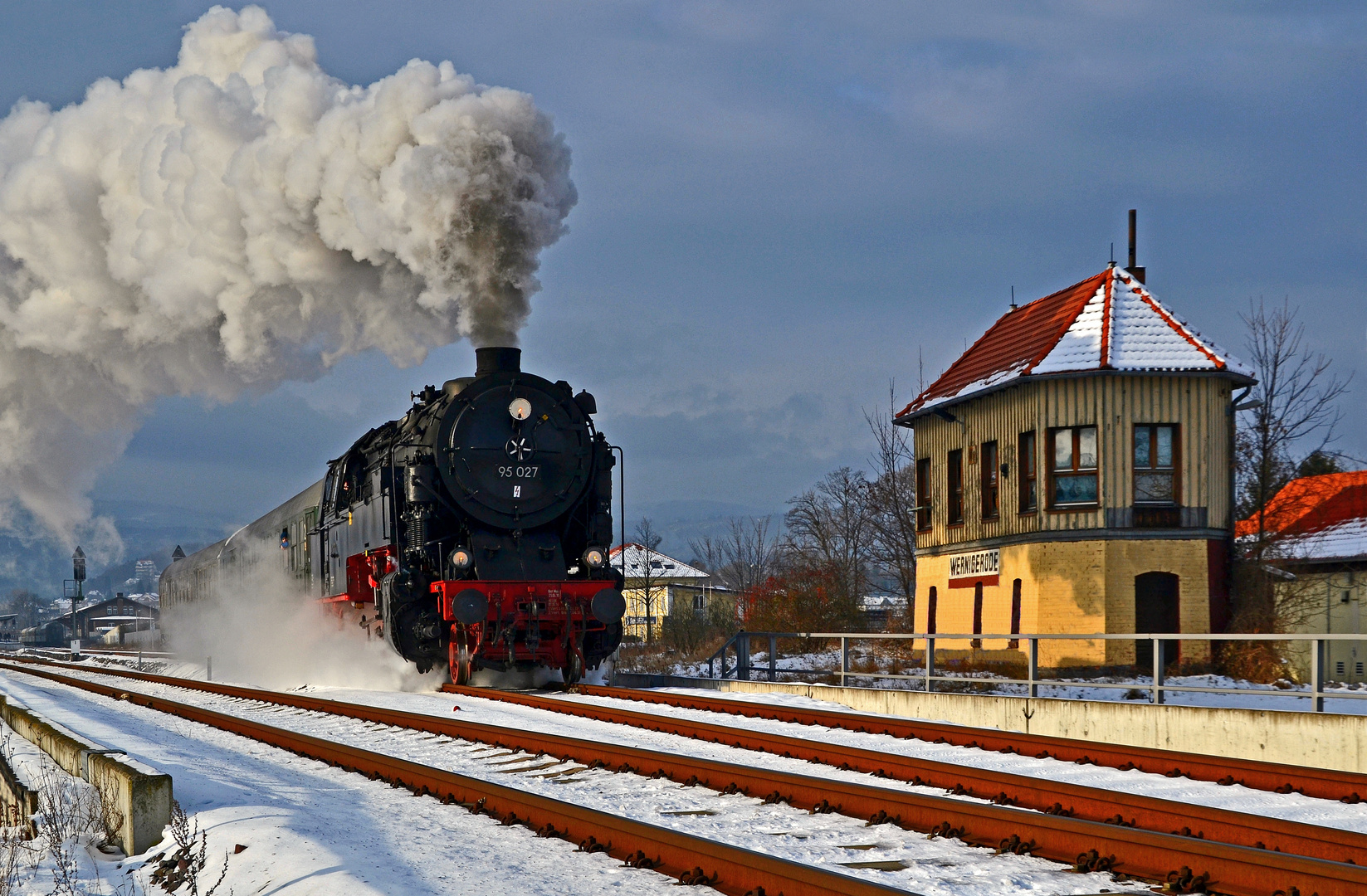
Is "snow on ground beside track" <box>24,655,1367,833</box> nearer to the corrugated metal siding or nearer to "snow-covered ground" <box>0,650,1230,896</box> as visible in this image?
"snow-covered ground" <box>0,650,1230,896</box>

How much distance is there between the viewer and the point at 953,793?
876cm

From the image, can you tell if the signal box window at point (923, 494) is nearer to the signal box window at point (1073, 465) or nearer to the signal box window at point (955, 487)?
the signal box window at point (955, 487)

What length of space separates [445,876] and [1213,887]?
11.4 feet

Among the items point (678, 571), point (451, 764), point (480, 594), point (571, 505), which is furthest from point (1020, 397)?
point (678, 571)

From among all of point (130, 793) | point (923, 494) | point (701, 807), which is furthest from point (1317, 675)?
point (923, 494)

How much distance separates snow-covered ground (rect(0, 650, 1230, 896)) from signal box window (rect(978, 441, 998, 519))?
13373 millimetres

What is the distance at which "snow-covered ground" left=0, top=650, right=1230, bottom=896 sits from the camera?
20.0 ft

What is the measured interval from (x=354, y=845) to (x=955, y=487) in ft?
69.6

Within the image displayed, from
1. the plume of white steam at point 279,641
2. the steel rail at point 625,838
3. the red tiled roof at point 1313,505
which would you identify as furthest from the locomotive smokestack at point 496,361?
the red tiled roof at point 1313,505

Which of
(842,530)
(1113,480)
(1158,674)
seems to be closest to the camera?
(1158,674)

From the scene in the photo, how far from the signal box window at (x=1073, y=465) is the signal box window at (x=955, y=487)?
10.4ft

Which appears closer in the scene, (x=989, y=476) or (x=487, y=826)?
(x=487, y=826)

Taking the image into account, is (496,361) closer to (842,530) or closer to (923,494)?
(923,494)

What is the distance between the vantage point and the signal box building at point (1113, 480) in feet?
73.8
